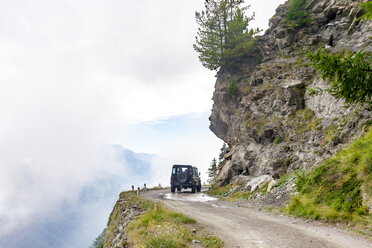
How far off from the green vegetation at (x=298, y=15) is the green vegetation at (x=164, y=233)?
2720cm

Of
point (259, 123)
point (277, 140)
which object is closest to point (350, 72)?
point (277, 140)

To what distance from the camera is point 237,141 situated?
3117cm

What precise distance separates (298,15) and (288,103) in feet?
42.7

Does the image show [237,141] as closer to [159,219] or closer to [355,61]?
[159,219]

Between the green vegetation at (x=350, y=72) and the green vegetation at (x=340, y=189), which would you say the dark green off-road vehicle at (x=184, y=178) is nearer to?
the green vegetation at (x=340, y=189)

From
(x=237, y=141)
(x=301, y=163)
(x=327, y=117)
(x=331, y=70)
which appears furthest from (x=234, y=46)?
(x=331, y=70)

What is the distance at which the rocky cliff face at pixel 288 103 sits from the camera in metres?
17.5

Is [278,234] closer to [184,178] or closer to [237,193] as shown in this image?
[237,193]

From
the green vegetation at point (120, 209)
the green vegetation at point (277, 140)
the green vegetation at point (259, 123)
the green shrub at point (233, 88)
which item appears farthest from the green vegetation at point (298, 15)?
the green vegetation at point (120, 209)

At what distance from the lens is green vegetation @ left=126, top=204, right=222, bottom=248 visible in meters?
7.02

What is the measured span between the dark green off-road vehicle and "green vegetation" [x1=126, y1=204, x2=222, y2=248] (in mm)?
16337

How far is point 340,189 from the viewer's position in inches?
391

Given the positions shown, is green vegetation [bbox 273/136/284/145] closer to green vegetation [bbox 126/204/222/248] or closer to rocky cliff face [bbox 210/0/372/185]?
rocky cliff face [bbox 210/0/372/185]

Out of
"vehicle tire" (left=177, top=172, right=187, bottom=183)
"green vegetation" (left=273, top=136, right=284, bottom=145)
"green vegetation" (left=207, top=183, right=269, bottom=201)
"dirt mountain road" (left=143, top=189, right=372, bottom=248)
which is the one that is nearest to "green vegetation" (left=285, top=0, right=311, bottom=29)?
"green vegetation" (left=273, top=136, right=284, bottom=145)
